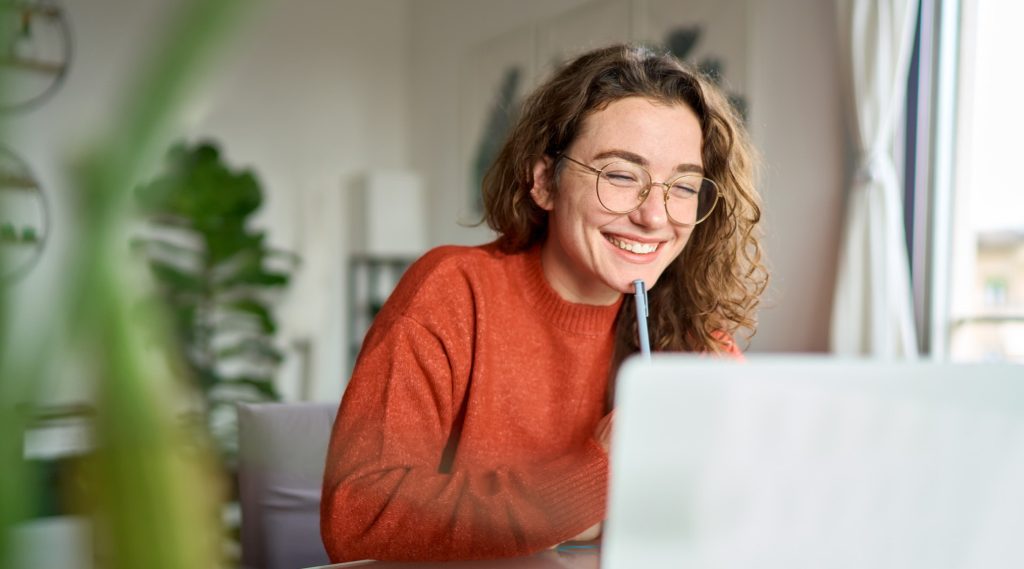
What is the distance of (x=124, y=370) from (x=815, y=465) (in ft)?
1.05

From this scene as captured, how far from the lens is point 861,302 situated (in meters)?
2.66

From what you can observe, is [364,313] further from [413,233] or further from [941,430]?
[941,430]

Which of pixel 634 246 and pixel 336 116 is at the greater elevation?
Result: pixel 336 116

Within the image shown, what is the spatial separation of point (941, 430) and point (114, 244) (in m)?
0.39

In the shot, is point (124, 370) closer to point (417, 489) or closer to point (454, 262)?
point (417, 489)

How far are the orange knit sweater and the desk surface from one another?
20 millimetres

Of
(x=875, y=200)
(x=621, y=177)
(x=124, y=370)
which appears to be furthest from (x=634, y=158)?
(x=875, y=200)

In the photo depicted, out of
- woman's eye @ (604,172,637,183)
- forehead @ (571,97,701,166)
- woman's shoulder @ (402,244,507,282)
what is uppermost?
forehead @ (571,97,701,166)

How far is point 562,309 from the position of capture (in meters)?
1.32

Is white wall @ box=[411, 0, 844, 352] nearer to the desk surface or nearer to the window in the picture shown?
the window

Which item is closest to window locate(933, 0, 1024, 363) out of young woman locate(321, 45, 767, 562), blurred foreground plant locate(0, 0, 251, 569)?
young woman locate(321, 45, 767, 562)

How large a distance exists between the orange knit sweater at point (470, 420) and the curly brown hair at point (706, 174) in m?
0.08

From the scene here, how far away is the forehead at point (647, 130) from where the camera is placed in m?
1.20

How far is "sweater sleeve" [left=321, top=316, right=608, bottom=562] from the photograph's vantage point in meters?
0.97
